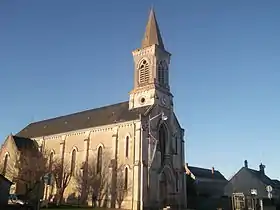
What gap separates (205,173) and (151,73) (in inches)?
1349

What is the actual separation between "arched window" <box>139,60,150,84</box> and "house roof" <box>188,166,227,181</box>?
26624 mm

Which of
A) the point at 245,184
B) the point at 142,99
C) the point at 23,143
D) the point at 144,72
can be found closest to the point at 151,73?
the point at 144,72

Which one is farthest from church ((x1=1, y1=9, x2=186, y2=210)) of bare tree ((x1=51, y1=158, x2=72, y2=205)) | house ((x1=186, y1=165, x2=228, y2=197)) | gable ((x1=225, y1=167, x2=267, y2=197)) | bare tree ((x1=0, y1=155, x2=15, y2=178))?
house ((x1=186, y1=165, x2=228, y2=197))

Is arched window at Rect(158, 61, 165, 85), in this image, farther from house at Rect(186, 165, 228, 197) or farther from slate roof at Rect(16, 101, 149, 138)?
house at Rect(186, 165, 228, 197)

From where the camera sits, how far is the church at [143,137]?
47.4m

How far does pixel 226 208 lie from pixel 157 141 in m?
15.9

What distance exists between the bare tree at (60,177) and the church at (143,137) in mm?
1991

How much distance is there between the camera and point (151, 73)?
54.1 meters

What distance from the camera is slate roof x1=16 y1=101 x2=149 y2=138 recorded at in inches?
2089

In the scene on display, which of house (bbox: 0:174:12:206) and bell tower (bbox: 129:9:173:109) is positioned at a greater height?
bell tower (bbox: 129:9:173:109)

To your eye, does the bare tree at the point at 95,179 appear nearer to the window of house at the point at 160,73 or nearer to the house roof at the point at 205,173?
the window of house at the point at 160,73

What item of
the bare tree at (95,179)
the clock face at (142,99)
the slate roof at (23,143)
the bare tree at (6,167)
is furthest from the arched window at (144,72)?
the bare tree at (6,167)

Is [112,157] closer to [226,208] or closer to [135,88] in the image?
[135,88]

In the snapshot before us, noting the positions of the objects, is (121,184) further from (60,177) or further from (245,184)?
(245,184)
